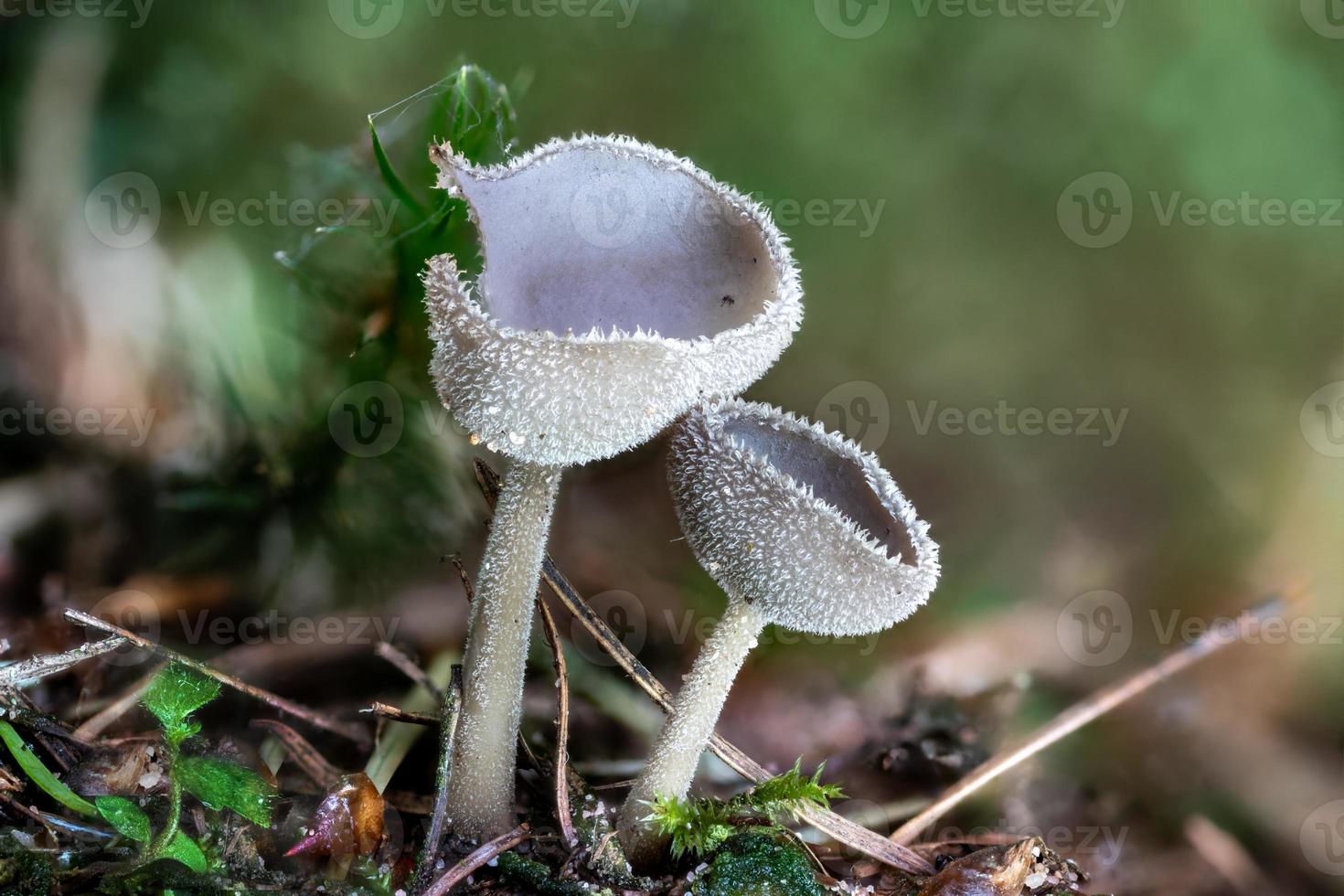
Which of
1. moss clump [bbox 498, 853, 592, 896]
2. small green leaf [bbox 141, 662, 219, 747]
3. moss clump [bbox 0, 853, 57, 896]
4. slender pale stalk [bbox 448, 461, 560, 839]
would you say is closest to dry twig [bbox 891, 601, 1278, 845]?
moss clump [bbox 498, 853, 592, 896]

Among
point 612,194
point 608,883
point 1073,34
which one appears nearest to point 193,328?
point 612,194

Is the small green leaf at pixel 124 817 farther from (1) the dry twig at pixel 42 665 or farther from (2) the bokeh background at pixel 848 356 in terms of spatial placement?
(2) the bokeh background at pixel 848 356

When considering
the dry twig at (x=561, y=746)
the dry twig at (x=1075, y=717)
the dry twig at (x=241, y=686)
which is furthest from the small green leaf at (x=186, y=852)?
the dry twig at (x=1075, y=717)

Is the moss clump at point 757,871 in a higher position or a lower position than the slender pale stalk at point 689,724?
lower

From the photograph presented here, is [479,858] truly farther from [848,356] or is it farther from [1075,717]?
[848,356]

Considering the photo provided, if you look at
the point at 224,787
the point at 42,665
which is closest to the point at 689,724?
the point at 224,787

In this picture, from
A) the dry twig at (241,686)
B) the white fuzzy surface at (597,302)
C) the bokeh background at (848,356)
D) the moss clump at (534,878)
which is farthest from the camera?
the bokeh background at (848,356)
